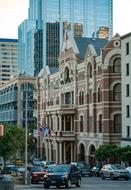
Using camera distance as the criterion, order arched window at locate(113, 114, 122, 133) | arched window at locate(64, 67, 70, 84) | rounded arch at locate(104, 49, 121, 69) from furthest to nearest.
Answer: arched window at locate(64, 67, 70, 84) < arched window at locate(113, 114, 122, 133) < rounded arch at locate(104, 49, 121, 69)

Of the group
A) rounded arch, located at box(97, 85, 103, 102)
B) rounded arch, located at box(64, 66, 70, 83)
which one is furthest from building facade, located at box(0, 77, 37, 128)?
rounded arch, located at box(97, 85, 103, 102)

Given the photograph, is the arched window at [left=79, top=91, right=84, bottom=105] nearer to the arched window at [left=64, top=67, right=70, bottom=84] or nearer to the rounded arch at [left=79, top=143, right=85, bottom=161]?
the rounded arch at [left=79, top=143, right=85, bottom=161]

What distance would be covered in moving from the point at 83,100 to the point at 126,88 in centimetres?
1488

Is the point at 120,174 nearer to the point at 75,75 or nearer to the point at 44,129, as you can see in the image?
the point at 44,129

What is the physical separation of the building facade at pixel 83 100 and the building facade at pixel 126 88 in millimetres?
3537

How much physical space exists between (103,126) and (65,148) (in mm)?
17206

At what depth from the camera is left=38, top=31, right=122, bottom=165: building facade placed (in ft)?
260

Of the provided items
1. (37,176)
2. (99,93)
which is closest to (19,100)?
(99,93)

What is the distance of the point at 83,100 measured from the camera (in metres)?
88.6

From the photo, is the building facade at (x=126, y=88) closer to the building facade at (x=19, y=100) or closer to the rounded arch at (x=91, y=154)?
the rounded arch at (x=91, y=154)

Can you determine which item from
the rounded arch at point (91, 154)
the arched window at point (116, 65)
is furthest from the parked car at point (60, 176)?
the rounded arch at point (91, 154)

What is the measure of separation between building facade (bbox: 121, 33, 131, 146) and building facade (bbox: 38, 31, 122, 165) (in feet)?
11.6

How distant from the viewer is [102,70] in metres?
79.4

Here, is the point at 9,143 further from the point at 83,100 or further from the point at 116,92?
the point at 83,100
